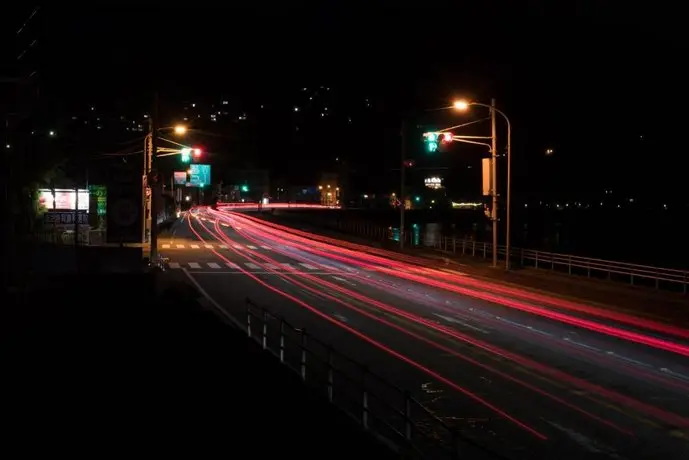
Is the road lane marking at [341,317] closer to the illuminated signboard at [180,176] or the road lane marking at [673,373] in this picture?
the road lane marking at [673,373]

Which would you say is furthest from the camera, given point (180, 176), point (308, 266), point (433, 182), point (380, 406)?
point (433, 182)

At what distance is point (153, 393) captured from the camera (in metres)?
10.8

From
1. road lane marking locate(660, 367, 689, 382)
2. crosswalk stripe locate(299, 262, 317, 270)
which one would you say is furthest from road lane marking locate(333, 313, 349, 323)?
crosswalk stripe locate(299, 262, 317, 270)

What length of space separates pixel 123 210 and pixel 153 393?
47.8ft

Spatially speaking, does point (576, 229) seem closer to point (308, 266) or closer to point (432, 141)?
point (308, 266)

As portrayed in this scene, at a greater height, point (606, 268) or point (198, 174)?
point (198, 174)

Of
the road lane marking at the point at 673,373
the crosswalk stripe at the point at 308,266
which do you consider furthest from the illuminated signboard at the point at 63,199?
the road lane marking at the point at 673,373

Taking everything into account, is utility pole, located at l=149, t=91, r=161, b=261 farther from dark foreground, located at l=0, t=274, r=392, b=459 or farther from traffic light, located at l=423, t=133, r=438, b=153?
dark foreground, located at l=0, t=274, r=392, b=459

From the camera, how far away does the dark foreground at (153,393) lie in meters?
8.28

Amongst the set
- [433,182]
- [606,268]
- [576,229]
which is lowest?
[576,229]

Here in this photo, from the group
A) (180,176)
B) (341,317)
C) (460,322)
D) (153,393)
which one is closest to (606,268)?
(460,322)

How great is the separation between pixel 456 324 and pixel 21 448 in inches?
591

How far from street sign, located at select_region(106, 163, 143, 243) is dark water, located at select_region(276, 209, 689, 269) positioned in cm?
4846

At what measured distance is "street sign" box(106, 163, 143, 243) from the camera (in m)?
24.3
